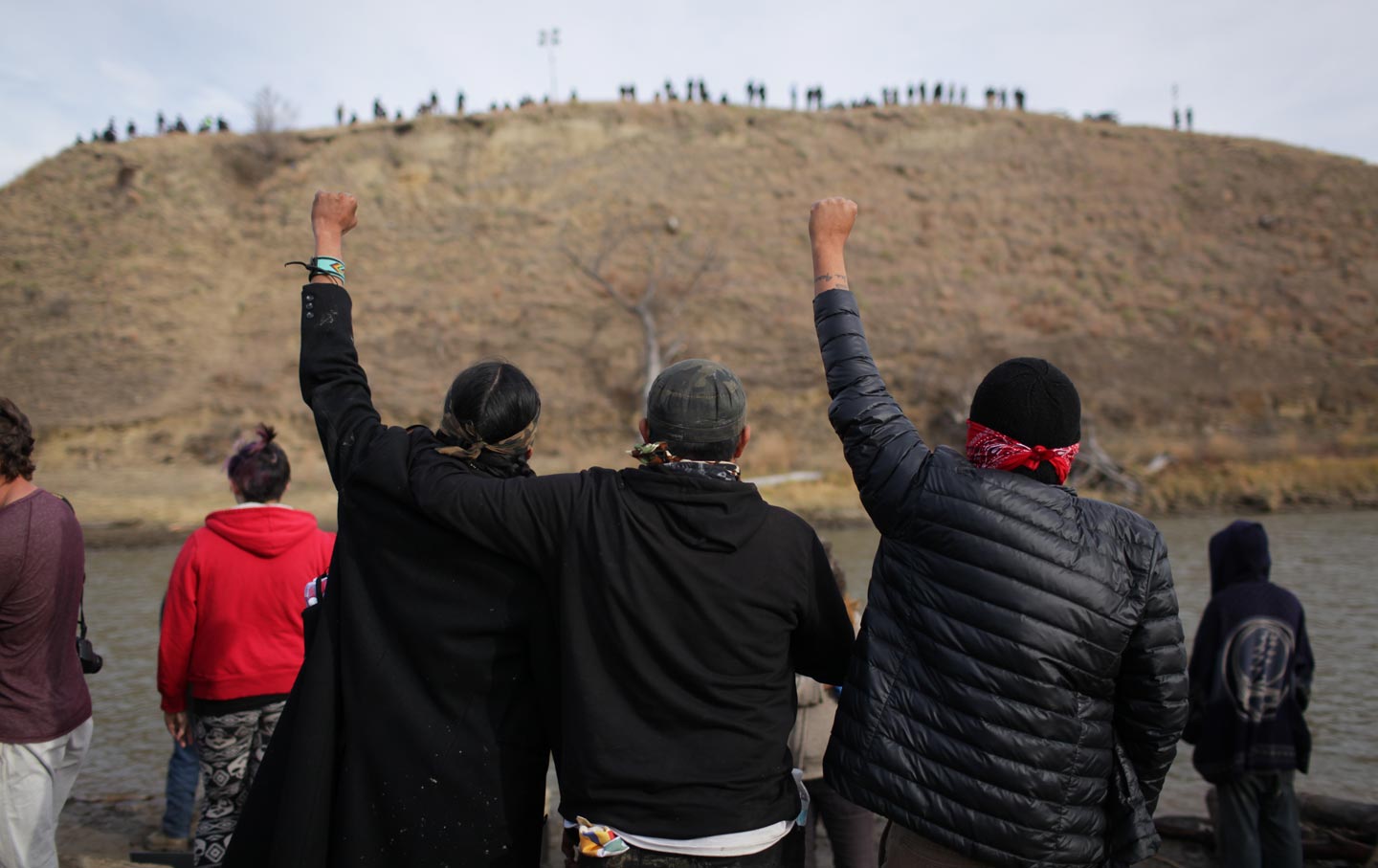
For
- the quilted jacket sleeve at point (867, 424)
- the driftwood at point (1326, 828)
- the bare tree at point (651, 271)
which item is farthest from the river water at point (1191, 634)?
the bare tree at point (651, 271)

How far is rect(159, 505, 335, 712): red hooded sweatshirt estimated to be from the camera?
3.54 m

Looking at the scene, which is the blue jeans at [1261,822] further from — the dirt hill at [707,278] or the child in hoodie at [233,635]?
the dirt hill at [707,278]

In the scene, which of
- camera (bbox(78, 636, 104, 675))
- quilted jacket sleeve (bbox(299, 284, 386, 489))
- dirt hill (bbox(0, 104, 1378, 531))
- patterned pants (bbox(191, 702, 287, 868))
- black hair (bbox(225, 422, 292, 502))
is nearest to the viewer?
quilted jacket sleeve (bbox(299, 284, 386, 489))

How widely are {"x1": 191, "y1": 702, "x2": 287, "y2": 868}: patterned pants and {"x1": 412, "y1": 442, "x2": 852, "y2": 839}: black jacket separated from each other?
214 centimetres

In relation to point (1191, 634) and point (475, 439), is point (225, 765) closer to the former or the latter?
point (475, 439)

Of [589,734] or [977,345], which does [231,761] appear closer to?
[589,734]

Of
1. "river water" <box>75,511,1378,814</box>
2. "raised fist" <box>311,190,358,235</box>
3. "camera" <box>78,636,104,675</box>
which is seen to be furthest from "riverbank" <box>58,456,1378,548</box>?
"raised fist" <box>311,190,358,235</box>

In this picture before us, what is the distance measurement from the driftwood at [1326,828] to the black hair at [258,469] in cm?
477

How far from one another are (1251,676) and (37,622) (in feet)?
15.9

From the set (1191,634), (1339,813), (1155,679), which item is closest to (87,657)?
(1155,679)

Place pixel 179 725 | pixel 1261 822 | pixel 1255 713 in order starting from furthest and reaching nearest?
1. pixel 1261 822
2. pixel 1255 713
3. pixel 179 725

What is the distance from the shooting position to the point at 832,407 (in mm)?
2188

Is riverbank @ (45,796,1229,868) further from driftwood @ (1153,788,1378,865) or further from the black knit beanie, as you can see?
the black knit beanie

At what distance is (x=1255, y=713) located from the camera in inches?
151
